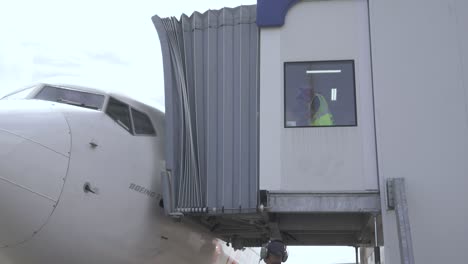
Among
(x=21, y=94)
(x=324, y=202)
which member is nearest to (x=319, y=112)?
(x=324, y=202)

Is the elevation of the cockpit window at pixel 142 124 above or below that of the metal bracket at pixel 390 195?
above

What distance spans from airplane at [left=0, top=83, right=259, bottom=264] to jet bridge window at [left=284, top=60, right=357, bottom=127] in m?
2.27

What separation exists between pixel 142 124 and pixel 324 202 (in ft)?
10.2

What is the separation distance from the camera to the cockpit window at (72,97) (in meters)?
8.40

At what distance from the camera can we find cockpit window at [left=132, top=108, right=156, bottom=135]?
8899 mm

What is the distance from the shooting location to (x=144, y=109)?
368 inches

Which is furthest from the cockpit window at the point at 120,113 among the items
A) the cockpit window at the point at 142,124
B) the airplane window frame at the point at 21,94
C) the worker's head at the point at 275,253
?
the worker's head at the point at 275,253

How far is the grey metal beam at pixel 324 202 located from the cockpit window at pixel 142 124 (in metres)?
2.30

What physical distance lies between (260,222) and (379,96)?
282 cm

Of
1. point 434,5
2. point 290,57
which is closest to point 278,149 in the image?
point 290,57

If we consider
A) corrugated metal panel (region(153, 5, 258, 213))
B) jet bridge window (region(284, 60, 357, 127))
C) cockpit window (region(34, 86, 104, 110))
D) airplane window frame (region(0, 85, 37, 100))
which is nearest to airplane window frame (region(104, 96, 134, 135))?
cockpit window (region(34, 86, 104, 110))

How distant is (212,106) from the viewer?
8953 mm

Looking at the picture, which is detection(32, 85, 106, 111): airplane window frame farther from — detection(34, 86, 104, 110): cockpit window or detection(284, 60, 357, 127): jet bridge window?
detection(284, 60, 357, 127): jet bridge window

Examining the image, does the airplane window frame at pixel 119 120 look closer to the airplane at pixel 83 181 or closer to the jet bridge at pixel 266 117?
the airplane at pixel 83 181
